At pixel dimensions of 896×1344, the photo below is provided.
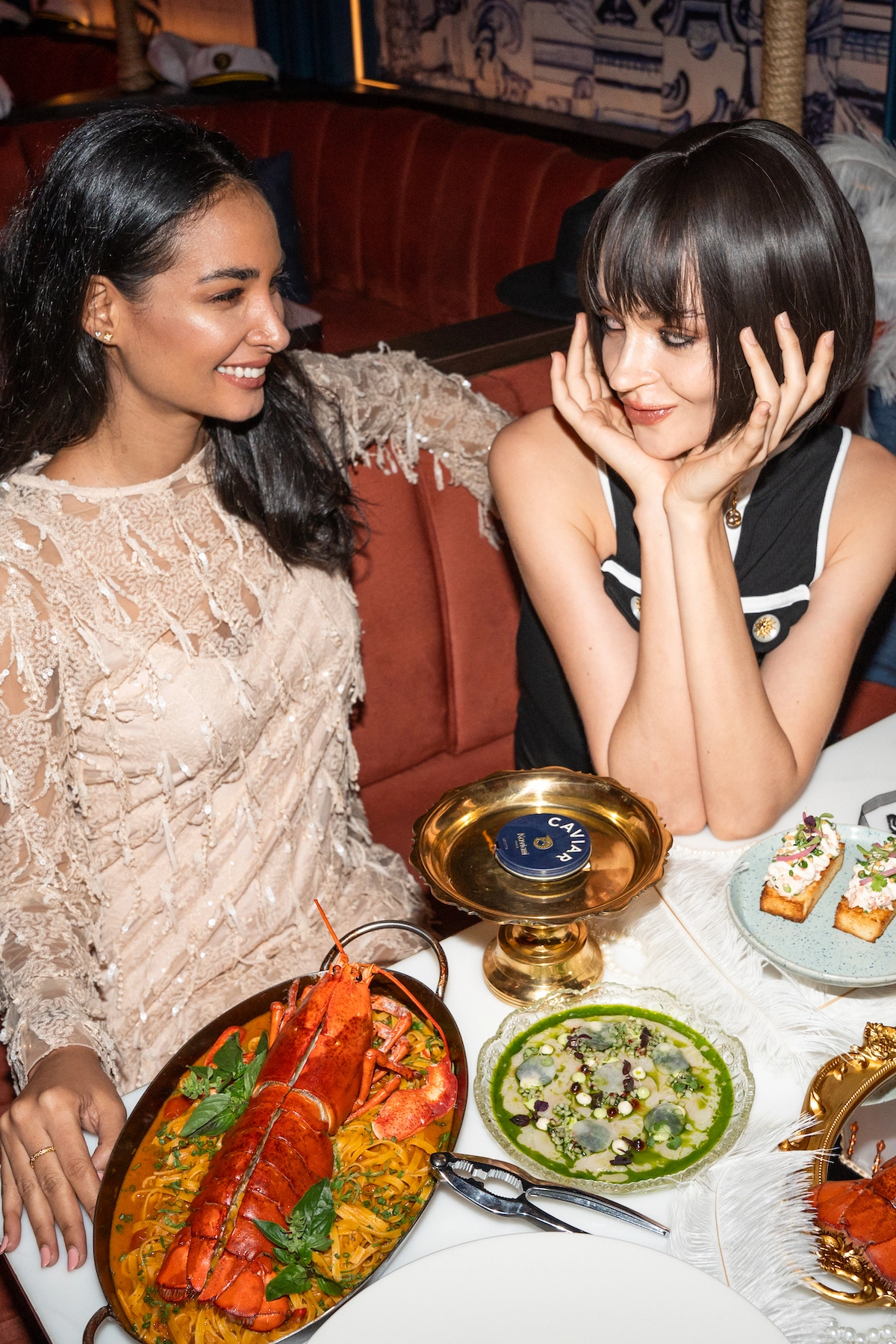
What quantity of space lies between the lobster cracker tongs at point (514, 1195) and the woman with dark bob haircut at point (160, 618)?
44 centimetres

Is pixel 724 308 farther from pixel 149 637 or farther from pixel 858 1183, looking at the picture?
pixel 858 1183

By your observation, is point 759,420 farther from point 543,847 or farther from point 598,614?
point 543,847

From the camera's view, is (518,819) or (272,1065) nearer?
(272,1065)

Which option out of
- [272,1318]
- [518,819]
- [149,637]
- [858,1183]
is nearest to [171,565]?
[149,637]

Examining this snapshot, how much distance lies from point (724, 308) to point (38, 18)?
9.76 m

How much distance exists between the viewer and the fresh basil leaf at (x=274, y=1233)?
36.7 inches

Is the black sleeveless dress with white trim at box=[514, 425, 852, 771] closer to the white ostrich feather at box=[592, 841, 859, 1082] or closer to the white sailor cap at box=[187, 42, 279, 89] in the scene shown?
the white ostrich feather at box=[592, 841, 859, 1082]

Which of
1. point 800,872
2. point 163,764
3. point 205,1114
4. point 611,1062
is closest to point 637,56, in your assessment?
point 163,764

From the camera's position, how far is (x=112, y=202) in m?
1.50

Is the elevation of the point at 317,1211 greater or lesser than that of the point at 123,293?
lesser

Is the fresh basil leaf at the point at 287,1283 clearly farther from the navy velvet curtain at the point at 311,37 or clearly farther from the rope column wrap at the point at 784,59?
the navy velvet curtain at the point at 311,37

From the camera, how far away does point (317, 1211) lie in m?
0.96

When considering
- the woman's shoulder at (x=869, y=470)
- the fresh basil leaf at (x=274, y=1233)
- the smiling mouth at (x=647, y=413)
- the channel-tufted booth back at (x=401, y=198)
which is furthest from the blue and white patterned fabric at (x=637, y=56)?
the fresh basil leaf at (x=274, y=1233)

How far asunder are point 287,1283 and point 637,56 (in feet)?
16.1
